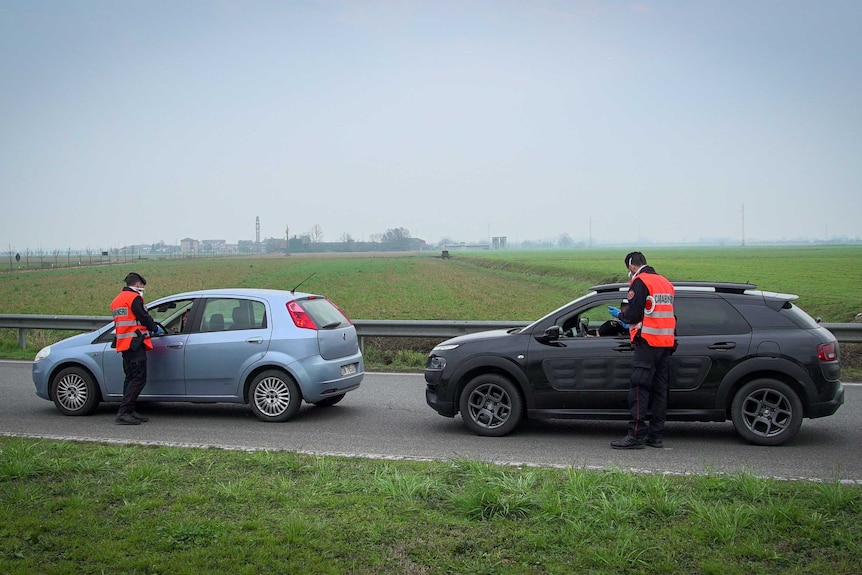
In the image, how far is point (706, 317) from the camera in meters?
8.62

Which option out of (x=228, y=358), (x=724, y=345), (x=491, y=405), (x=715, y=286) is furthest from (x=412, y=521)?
(x=228, y=358)

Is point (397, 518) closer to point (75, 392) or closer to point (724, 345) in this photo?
point (724, 345)

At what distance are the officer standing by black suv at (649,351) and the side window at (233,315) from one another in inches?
175

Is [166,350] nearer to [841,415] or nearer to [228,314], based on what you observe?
[228,314]

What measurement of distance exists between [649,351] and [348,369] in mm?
3908

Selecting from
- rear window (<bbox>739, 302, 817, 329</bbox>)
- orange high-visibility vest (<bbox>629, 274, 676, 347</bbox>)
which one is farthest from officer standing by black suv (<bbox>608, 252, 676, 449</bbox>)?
rear window (<bbox>739, 302, 817, 329</bbox>)

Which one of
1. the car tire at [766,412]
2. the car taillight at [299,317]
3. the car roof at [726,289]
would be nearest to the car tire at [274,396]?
the car taillight at [299,317]

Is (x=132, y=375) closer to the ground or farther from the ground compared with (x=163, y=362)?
closer to the ground

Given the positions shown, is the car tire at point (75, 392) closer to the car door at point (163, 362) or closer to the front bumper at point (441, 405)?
the car door at point (163, 362)

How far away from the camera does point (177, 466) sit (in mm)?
6941

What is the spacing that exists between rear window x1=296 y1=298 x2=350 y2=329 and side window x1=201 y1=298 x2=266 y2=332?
529mm

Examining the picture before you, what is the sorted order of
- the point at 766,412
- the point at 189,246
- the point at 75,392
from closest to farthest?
the point at 766,412
the point at 75,392
the point at 189,246

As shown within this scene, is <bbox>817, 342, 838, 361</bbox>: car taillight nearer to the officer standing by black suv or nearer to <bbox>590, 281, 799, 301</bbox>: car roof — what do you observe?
<bbox>590, 281, 799, 301</bbox>: car roof

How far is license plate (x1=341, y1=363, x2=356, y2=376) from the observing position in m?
10.2
